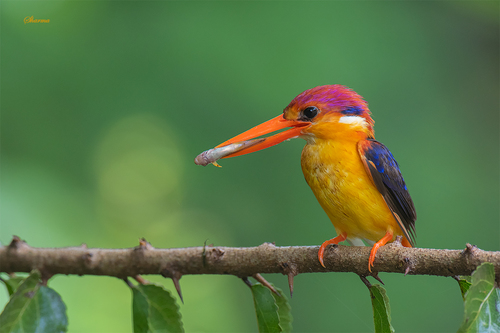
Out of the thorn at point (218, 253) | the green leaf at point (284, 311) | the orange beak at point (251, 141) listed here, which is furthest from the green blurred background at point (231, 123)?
the thorn at point (218, 253)

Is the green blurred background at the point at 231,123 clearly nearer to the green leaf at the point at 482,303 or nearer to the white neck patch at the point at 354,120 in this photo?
the white neck patch at the point at 354,120

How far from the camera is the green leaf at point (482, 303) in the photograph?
2.13ft

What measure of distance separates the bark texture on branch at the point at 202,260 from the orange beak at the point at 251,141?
26 centimetres

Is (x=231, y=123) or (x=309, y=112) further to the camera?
(x=231, y=123)

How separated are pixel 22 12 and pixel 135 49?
70cm

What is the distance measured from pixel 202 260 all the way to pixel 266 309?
0.17 metres

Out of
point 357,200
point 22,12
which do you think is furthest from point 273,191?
point 22,12

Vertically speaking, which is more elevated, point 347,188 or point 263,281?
point 347,188

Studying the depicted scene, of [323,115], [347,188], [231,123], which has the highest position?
[231,123]

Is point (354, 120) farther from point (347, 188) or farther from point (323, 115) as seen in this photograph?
point (347, 188)

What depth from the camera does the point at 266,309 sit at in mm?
878

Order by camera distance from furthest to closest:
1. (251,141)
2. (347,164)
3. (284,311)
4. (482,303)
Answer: (347,164) → (251,141) → (284,311) → (482,303)

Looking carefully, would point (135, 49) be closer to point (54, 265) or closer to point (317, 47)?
point (317, 47)

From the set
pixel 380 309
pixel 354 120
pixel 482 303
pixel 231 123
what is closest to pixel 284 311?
pixel 380 309
